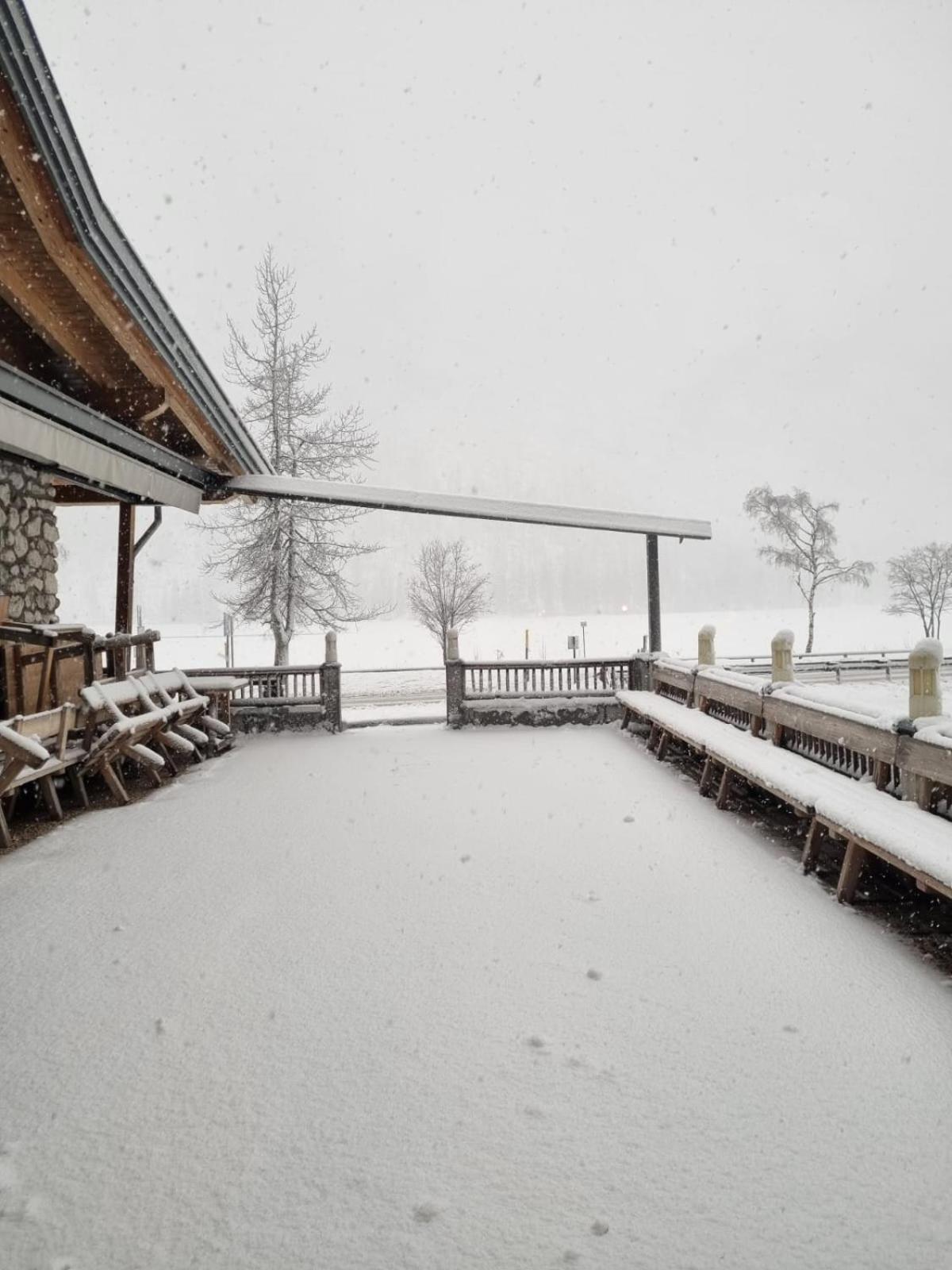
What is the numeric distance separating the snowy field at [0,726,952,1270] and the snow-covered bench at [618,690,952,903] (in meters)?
0.45

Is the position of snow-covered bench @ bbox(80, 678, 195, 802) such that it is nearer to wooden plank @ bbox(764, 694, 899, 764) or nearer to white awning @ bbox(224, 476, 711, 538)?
white awning @ bbox(224, 476, 711, 538)

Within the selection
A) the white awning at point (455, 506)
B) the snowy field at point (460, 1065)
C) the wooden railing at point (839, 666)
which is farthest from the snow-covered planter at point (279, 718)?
the wooden railing at point (839, 666)

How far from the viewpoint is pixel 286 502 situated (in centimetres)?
1734

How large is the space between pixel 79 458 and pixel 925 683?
23.3 feet

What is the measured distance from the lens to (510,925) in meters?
3.65

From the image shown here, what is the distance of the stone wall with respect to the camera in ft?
21.7

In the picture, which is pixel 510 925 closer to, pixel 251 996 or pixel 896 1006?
pixel 251 996

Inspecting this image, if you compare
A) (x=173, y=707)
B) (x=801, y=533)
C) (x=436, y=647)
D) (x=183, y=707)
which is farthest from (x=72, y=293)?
(x=436, y=647)

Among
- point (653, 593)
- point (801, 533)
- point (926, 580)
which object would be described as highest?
point (801, 533)

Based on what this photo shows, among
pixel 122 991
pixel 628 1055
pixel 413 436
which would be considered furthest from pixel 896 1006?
pixel 413 436

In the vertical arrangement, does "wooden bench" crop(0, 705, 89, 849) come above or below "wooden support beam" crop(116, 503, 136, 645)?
below

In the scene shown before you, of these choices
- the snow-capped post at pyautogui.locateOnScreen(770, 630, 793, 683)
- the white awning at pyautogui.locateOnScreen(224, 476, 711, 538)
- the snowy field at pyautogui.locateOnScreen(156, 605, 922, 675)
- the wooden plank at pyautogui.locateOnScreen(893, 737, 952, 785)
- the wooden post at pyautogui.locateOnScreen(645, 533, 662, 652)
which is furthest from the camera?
the snowy field at pyautogui.locateOnScreen(156, 605, 922, 675)

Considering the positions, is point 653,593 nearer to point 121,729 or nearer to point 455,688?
point 455,688

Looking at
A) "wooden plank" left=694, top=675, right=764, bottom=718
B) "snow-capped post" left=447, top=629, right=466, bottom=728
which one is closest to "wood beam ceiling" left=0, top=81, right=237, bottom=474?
"snow-capped post" left=447, top=629, right=466, bottom=728
